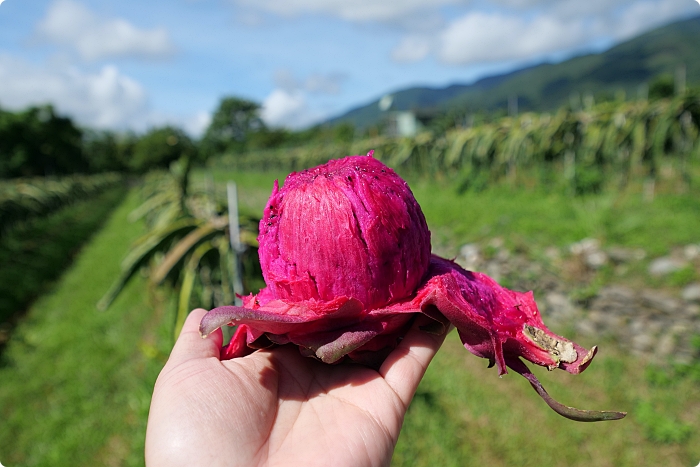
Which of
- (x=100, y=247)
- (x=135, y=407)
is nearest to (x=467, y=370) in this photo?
(x=135, y=407)

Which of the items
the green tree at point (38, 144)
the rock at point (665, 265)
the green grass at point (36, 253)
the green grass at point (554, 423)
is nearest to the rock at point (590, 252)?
the rock at point (665, 265)

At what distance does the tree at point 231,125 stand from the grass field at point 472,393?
46531mm

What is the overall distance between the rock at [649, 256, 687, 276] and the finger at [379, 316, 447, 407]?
3402 mm

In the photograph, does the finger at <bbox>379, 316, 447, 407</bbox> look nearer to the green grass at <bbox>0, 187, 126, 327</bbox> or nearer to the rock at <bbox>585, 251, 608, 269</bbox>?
the rock at <bbox>585, 251, 608, 269</bbox>

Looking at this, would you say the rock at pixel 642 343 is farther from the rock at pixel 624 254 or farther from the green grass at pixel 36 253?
the green grass at pixel 36 253

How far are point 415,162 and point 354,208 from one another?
8.99 metres

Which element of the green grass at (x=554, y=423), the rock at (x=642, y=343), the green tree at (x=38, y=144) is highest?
the green tree at (x=38, y=144)

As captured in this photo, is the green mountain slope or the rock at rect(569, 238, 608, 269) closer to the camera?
the rock at rect(569, 238, 608, 269)

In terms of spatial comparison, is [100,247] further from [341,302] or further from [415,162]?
[341,302]

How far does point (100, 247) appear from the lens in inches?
456

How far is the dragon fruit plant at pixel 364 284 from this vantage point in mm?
891

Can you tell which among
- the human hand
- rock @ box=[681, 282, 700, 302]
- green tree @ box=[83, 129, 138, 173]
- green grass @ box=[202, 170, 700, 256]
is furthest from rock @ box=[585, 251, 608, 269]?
green tree @ box=[83, 129, 138, 173]

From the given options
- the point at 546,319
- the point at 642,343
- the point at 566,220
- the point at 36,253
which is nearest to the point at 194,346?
the point at 642,343

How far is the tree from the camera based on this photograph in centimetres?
5044
